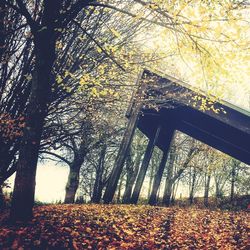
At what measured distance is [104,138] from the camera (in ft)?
54.4

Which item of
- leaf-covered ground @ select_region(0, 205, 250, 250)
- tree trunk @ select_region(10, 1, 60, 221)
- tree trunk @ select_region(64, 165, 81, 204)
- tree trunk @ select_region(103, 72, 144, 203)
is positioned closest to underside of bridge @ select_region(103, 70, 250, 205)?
tree trunk @ select_region(103, 72, 144, 203)

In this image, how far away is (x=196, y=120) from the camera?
12570mm

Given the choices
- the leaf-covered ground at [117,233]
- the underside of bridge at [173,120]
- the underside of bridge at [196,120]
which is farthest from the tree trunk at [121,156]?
the leaf-covered ground at [117,233]

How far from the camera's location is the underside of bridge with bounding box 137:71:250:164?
10.0 meters

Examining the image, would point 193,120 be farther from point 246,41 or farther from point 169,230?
point 246,41

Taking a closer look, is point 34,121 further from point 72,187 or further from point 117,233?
point 72,187

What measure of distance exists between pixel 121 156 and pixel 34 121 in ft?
15.9

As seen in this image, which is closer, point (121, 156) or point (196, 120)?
point (121, 156)

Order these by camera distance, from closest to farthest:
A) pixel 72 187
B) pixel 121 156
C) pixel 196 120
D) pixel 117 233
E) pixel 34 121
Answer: pixel 34 121
pixel 117 233
pixel 121 156
pixel 196 120
pixel 72 187

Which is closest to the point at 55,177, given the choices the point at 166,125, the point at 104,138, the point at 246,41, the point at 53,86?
the point at 104,138

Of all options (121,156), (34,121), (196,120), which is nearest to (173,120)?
(196,120)

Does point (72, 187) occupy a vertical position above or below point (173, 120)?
below

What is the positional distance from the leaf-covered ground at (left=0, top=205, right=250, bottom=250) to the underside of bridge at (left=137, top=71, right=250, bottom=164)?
365 centimetres

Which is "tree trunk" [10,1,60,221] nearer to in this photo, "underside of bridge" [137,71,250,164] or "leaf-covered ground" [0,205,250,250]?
"leaf-covered ground" [0,205,250,250]
